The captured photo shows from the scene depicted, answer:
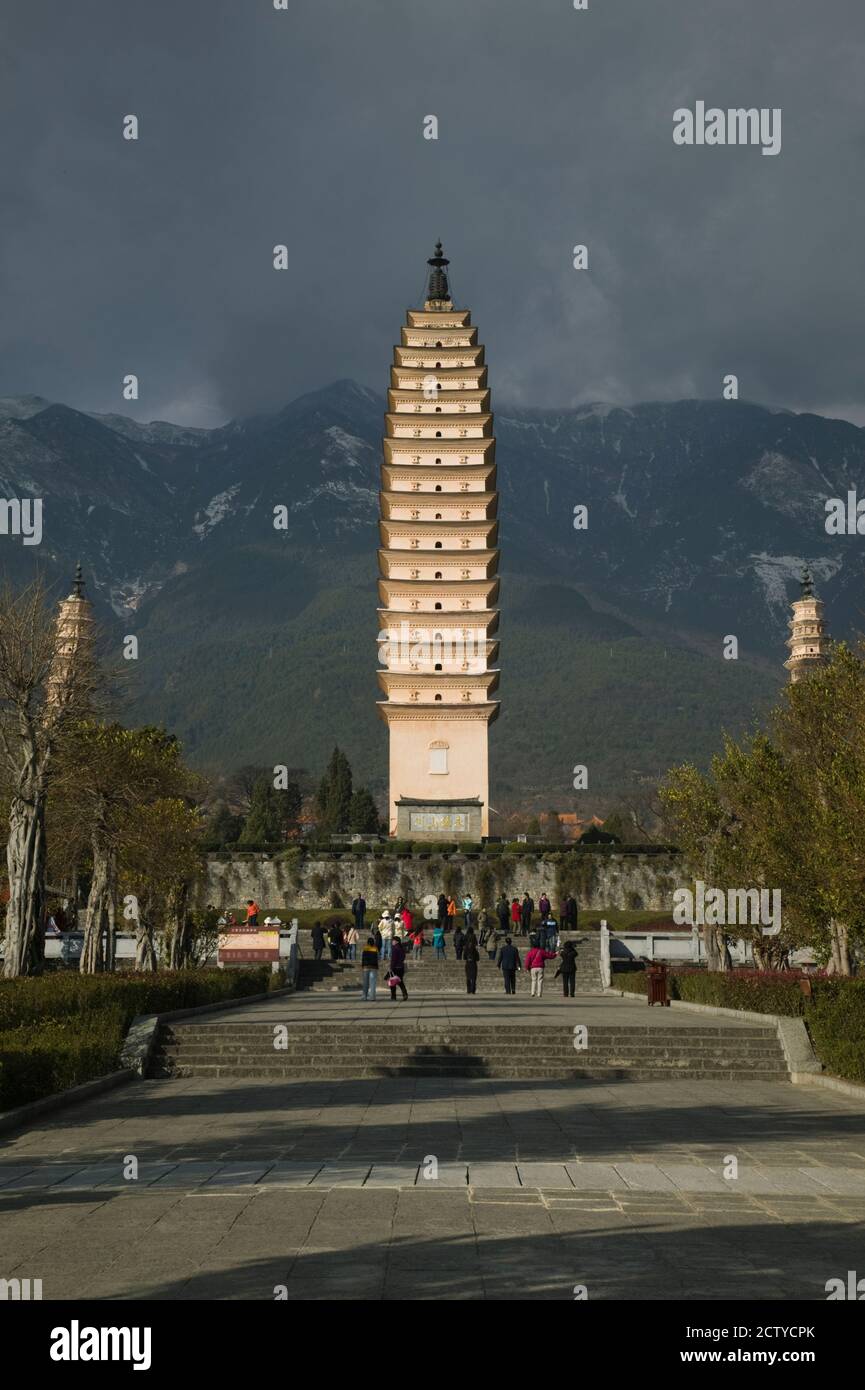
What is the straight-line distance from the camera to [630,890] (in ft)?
214

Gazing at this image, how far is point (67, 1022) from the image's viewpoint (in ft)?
59.7

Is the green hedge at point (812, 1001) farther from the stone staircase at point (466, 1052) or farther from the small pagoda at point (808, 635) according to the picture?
the small pagoda at point (808, 635)

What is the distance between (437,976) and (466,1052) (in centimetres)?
2028

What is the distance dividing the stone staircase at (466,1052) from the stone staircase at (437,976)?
54.2ft

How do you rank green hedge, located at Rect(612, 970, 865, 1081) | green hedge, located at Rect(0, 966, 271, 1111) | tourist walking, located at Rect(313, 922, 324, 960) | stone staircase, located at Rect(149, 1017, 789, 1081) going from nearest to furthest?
green hedge, located at Rect(0, 966, 271, 1111) → green hedge, located at Rect(612, 970, 865, 1081) → stone staircase, located at Rect(149, 1017, 789, 1081) → tourist walking, located at Rect(313, 922, 324, 960)

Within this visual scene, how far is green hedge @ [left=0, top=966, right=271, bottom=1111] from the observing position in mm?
14789

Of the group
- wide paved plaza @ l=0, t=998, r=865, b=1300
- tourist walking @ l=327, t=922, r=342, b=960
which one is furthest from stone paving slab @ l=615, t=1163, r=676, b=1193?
tourist walking @ l=327, t=922, r=342, b=960

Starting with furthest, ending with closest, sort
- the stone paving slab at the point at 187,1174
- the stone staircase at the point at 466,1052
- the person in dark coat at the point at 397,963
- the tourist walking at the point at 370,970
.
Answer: the tourist walking at the point at 370,970 < the person in dark coat at the point at 397,963 < the stone staircase at the point at 466,1052 < the stone paving slab at the point at 187,1174

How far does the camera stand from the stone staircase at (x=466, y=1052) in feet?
63.5

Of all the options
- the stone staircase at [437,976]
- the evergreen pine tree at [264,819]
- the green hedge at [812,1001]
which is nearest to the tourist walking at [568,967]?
the green hedge at [812,1001]

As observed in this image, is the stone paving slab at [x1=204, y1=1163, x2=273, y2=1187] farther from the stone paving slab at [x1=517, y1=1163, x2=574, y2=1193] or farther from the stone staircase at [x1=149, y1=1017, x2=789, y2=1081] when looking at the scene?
the stone staircase at [x1=149, y1=1017, x2=789, y2=1081]

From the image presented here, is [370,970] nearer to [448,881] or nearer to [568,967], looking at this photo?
[568,967]

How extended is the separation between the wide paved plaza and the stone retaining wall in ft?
159

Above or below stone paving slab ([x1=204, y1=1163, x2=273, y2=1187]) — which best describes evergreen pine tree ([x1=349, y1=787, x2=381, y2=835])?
above
